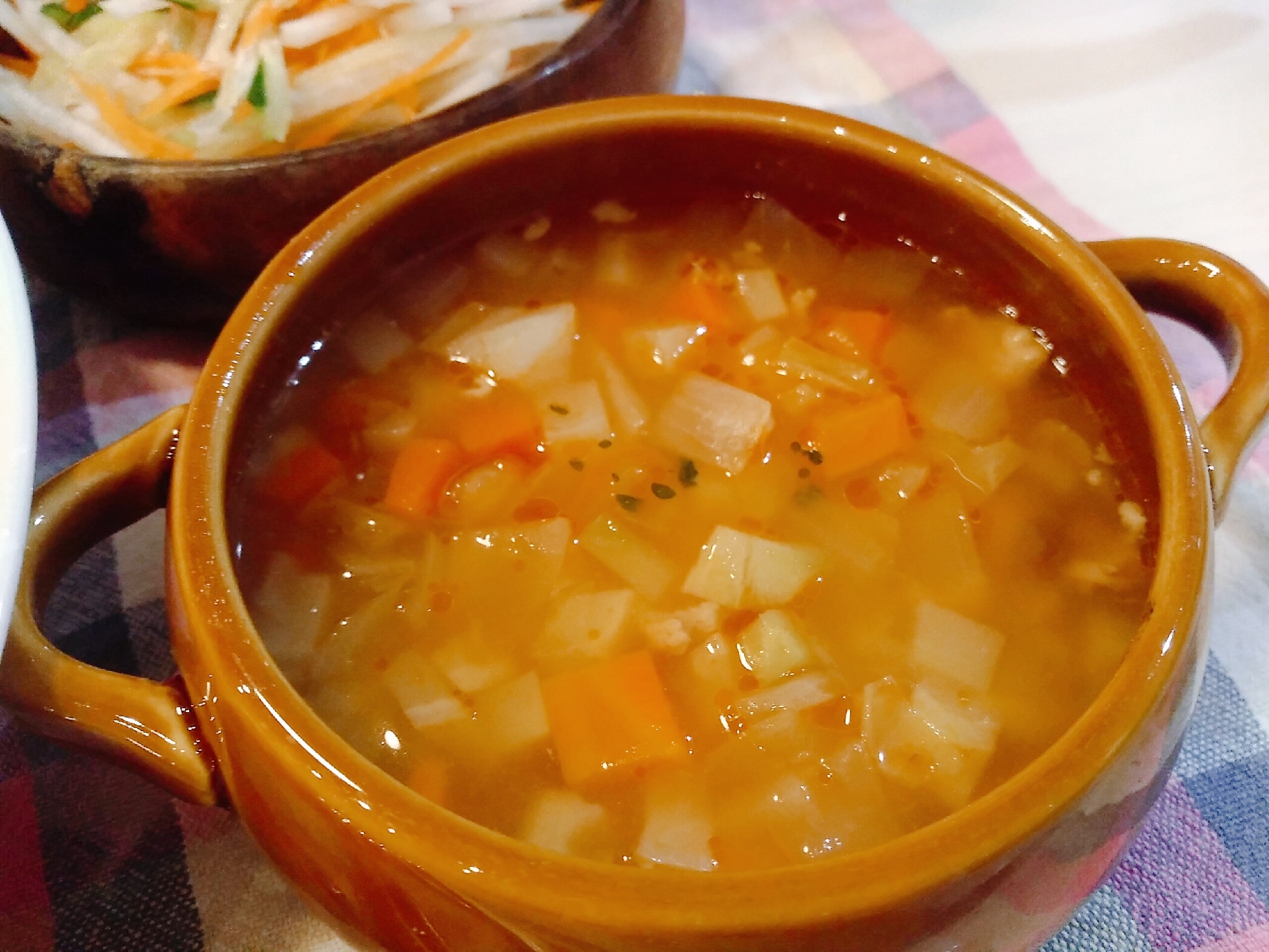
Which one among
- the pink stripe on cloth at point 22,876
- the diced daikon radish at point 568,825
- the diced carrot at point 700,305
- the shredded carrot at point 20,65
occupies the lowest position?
the pink stripe on cloth at point 22,876

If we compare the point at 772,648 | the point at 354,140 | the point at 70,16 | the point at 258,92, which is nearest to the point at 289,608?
the point at 772,648

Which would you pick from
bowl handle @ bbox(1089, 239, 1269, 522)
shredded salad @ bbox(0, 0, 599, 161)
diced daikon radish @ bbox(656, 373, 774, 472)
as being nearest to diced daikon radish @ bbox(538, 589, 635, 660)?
diced daikon radish @ bbox(656, 373, 774, 472)

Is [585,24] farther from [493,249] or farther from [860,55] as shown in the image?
[860,55]

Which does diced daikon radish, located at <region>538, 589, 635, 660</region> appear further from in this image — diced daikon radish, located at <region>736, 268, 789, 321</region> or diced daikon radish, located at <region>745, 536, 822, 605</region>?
diced daikon radish, located at <region>736, 268, 789, 321</region>

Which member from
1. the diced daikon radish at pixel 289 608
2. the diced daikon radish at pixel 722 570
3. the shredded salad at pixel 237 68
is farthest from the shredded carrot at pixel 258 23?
the diced daikon radish at pixel 722 570

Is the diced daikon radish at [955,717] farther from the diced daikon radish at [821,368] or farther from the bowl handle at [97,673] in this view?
the bowl handle at [97,673]

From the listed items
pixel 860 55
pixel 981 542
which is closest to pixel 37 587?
pixel 981 542
